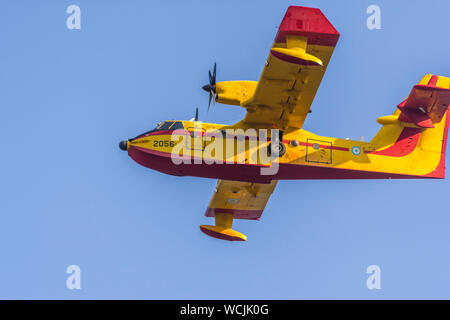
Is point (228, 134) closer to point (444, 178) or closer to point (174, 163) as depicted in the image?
point (174, 163)

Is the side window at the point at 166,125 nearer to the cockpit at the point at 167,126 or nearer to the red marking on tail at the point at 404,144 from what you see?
the cockpit at the point at 167,126

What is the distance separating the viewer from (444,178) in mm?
21469

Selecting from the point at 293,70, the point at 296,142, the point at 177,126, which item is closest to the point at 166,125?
the point at 177,126

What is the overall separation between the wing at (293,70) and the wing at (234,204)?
166 inches

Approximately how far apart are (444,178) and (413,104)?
114 inches

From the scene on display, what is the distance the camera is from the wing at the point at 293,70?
59.1 ft

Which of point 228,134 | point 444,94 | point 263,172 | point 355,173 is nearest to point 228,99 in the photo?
point 228,134

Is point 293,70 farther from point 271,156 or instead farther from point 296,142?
point 271,156

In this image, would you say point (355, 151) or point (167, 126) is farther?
point (355, 151)

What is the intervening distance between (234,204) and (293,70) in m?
8.26

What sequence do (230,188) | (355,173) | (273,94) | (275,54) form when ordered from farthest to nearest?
(230,188) → (355,173) → (273,94) → (275,54)

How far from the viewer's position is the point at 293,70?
18.9 m

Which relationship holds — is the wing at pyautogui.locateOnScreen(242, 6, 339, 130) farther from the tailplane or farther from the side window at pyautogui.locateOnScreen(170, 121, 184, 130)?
the tailplane

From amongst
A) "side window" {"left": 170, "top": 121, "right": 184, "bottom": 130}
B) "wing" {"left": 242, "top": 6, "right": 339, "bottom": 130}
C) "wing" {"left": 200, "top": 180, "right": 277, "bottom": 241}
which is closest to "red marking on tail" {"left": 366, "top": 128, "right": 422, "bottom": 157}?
"wing" {"left": 242, "top": 6, "right": 339, "bottom": 130}
